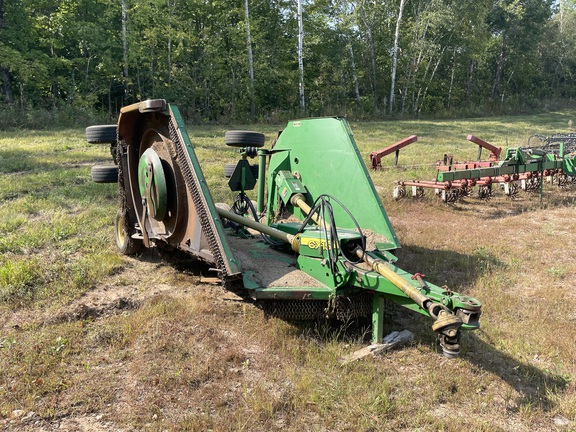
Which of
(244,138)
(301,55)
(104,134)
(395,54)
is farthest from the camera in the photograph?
(395,54)

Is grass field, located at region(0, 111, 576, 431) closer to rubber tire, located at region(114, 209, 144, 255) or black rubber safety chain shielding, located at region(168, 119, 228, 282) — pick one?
rubber tire, located at region(114, 209, 144, 255)

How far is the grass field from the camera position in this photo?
110 inches

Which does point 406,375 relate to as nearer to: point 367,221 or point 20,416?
point 367,221

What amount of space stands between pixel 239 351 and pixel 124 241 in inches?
93.4

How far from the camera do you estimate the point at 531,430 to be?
2.75m

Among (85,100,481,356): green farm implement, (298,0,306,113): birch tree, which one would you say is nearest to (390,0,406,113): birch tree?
(298,0,306,113): birch tree

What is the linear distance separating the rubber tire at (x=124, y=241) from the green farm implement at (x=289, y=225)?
12 millimetres

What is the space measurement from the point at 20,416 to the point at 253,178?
11.4 feet

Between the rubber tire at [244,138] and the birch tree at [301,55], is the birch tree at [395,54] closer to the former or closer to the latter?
the birch tree at [301,55]

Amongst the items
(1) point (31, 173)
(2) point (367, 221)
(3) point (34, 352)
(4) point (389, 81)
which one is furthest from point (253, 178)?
(4) point (389, 81)

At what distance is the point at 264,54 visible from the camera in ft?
82.2

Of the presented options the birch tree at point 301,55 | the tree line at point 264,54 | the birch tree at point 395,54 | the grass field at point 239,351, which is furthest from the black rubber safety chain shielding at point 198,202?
the birch tree at point 395,54

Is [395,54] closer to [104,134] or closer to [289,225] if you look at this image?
[104,134]

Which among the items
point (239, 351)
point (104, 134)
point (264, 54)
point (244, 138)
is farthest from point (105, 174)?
point (264, 54)
